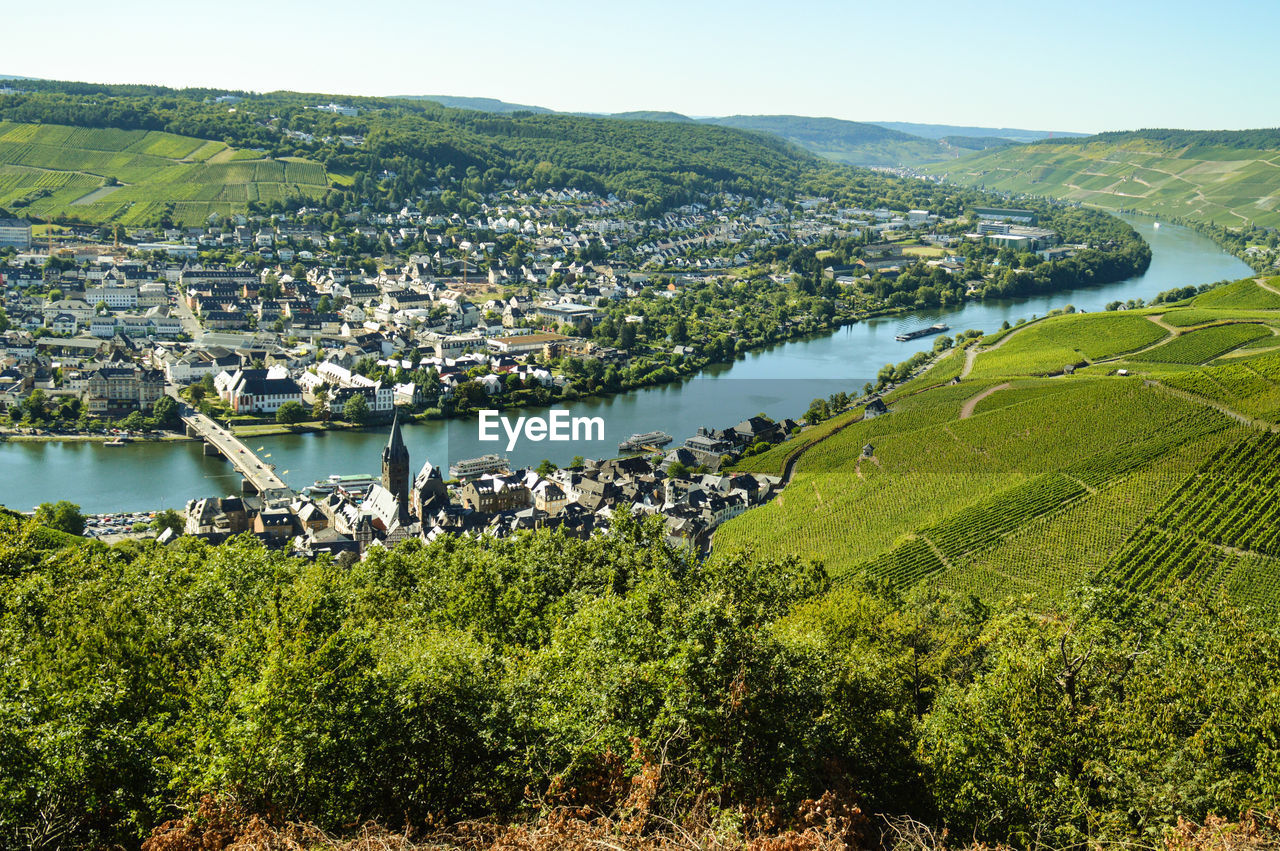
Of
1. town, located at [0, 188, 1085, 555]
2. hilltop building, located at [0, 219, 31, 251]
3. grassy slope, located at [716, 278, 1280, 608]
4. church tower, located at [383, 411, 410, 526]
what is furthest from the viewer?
hilltop building, located at [0, 219, 31, 251]

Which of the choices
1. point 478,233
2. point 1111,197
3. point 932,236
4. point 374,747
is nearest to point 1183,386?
point 374,747

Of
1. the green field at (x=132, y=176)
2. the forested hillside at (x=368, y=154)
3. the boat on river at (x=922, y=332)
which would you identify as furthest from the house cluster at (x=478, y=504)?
the forested hillside at (x=368, y=154)

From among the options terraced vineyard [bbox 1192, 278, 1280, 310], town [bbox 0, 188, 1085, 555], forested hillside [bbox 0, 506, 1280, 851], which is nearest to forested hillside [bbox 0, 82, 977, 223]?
town [bbox 0, 188, 1085, 555]

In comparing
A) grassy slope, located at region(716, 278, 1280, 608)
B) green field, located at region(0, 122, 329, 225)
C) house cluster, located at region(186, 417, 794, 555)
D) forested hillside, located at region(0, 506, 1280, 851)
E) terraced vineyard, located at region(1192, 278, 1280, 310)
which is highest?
green field, located at region(0, 122, 329, 225)

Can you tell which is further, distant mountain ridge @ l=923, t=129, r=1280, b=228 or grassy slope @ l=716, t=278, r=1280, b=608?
distant mountain ridge @ l=923, t=129, r=1280, b=228

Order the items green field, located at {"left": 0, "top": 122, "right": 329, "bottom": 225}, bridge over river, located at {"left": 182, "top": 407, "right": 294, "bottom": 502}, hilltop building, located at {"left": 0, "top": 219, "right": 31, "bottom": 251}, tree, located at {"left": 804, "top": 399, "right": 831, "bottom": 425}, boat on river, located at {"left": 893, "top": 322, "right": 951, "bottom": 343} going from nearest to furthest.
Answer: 1. bridge over river, located at {"left": 182, "top": 407, "right": 294, "bottom": 502}
2. tree, located at {"left": 804, "top": 399, "right": 831, "bottom": 425}
3. boat on river, located at {"left": 893, "top": 322, "right": 951, "bottom": 343}
4. hilltop building, located at {"left": 0, "top": 219, "right": 31, "bottom": 251}
5. green field, located at {"left": 0, "top": 122, "right": 329, "bottom": 225}

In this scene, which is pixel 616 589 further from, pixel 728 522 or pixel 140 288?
pixel 140 288

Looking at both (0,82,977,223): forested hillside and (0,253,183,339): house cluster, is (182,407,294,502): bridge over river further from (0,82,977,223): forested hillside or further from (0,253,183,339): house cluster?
(0,82,977,223): forested hillside
